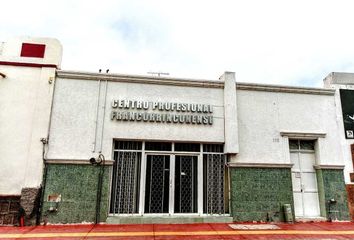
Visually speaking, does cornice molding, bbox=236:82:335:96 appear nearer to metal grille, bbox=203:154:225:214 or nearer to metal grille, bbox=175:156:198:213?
metal grille, bbox=203:154:225:214

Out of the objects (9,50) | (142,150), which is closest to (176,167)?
(142,150)

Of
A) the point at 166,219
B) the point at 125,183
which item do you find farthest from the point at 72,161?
the point at 166,219

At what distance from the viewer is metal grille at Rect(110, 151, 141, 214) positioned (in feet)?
26.7

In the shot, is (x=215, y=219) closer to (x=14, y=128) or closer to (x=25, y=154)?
(x=25, y=154)

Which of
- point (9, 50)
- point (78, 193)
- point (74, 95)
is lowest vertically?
point (78, 193)

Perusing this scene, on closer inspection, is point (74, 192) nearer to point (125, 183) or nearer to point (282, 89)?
point (125, 183)

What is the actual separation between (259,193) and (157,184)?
126 inches

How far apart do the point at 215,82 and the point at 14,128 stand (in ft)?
20.8

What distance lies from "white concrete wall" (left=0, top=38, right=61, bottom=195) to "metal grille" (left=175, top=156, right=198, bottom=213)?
404 centimetres

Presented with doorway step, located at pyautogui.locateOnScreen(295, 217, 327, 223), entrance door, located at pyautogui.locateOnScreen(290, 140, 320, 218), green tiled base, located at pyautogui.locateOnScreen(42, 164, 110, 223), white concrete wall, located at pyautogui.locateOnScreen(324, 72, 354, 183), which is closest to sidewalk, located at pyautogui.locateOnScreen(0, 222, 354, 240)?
green tiled base, located at pyautogui.locateOnScreen(42, 164, 110, 223)

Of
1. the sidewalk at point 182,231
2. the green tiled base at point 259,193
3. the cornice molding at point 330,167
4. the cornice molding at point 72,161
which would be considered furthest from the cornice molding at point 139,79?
the sidewalk at point 182,231

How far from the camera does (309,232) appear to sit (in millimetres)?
7188

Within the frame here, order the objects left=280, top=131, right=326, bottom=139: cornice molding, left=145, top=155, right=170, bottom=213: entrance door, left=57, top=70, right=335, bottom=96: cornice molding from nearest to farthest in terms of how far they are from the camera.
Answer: left=145, top=155, right=170, bottom=213: entrance door < left=57, top=70, right=335, bottom=96: cornice molding < left=280, top=131, right=326, bottom=139: cornice molding

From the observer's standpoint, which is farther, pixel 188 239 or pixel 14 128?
pixel 14 128
